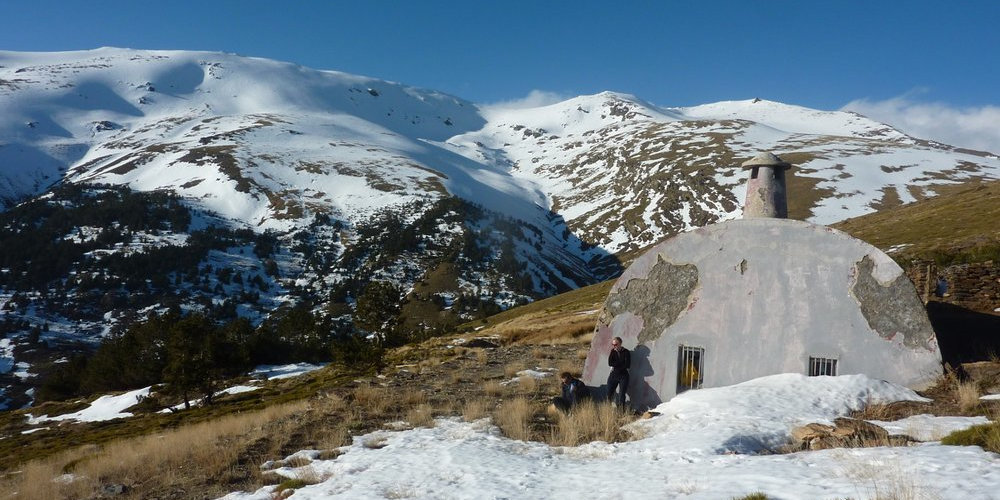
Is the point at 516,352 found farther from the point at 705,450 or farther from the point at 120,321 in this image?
the point at 120,321

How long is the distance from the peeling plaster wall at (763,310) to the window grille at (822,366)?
12 cm

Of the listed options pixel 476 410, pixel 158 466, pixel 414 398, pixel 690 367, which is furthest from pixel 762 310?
pixel 158 466

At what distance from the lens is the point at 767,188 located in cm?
1493

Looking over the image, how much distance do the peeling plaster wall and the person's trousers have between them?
0.50 m

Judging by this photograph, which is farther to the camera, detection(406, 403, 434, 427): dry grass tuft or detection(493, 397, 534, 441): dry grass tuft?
detection(406, 403, 434, 427): dry grass tuft

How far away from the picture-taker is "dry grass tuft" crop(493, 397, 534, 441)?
1254 cm

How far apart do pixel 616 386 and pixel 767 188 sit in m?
6.39

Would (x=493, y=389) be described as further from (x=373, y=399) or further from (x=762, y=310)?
(x=762, y=310)

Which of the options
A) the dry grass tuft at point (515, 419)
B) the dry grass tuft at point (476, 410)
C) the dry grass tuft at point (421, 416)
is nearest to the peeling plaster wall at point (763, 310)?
the dry grass tuft at point (515, 419)

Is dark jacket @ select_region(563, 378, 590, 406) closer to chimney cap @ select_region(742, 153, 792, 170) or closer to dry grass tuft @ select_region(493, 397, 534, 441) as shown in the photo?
dry grass tuft @ select_region(493, 397, 534, 441)

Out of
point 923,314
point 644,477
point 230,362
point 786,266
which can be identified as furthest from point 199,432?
point 230,362

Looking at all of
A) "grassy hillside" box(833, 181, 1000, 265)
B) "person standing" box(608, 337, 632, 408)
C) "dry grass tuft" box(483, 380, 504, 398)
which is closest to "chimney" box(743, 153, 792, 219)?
"person standing" box(608, 337, 632, 408)

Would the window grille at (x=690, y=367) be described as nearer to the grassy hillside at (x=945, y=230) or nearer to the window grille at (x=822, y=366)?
the window grille at (x=822, y=366)

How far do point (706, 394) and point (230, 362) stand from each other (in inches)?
2688
